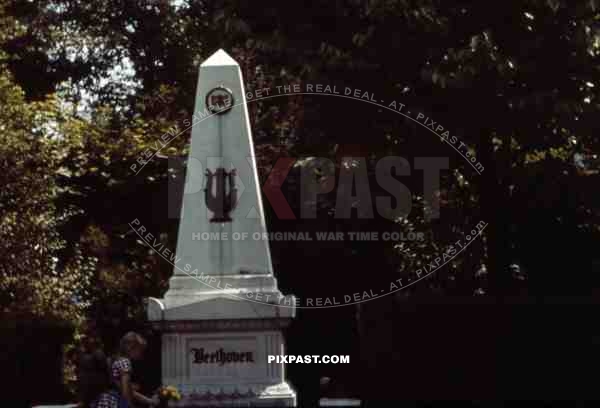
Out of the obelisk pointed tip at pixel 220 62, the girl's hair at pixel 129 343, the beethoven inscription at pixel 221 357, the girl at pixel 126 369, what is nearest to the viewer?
the girl at pixel 126 369

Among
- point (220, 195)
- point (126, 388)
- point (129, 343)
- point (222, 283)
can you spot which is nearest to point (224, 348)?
point (222, 283)

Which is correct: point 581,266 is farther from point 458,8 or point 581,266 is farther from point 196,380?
point 196,380

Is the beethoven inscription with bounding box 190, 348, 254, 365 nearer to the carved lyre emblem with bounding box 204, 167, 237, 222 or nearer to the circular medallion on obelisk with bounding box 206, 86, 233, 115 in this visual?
the carved lyre emblem with bounding box 204, 167, 237, 222

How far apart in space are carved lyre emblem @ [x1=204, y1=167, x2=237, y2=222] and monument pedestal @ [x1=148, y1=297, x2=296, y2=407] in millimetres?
1247

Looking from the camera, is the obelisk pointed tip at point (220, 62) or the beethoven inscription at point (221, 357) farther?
the obelisk pointed tip at point (220, 62)

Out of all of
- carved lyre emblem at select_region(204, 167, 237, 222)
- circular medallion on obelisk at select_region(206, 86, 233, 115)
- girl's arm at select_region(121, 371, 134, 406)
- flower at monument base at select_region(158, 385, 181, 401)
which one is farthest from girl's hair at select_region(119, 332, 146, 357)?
circular medallion on obelisk at select_region(206, 86, 233, 115)

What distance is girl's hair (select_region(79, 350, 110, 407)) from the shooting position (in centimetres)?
1059

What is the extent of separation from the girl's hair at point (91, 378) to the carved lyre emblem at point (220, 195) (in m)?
A: 4.79

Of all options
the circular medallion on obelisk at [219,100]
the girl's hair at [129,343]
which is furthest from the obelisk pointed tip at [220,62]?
the girl's hair at [129,343]

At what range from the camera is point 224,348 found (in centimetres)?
1477

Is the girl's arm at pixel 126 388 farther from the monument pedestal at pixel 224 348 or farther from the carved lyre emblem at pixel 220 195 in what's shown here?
the carved lyre emblem at pixel 220 195

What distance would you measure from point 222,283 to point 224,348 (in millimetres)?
893

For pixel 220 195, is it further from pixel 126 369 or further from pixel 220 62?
pixel 126 369

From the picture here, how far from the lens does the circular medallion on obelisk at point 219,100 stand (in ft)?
50.6
